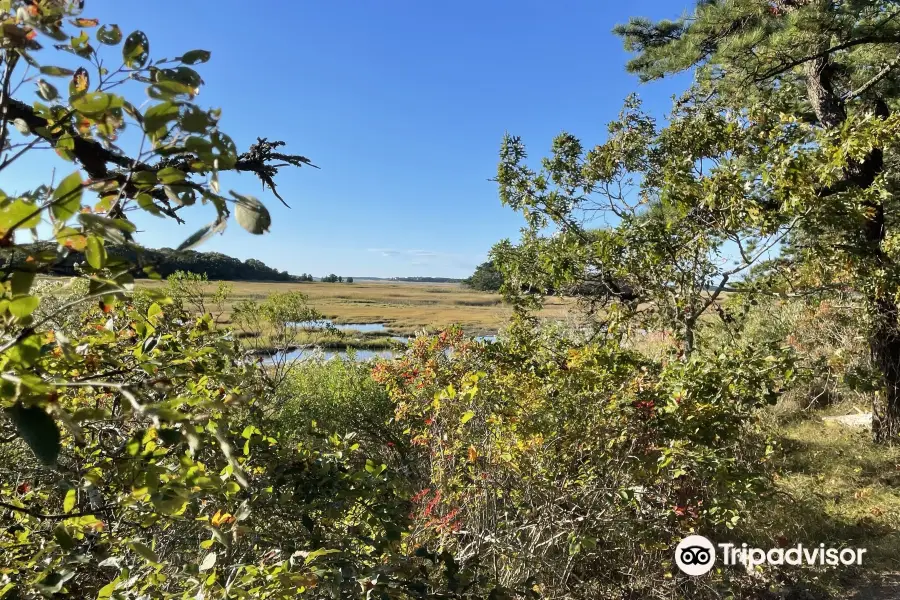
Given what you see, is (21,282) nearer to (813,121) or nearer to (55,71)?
(55,71)

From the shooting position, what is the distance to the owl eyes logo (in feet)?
10.2

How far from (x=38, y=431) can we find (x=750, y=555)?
4691mm

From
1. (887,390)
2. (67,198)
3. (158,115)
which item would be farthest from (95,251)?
(887,390)

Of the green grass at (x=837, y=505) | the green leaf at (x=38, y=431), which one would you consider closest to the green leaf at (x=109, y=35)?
the green leaf at (x=38, y=431)

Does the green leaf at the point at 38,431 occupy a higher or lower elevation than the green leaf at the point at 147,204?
lower

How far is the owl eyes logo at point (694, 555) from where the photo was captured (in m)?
3.12

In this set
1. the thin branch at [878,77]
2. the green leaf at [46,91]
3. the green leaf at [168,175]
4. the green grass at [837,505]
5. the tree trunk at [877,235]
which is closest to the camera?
the green leaf at [168,175]

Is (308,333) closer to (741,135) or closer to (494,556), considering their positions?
(494,556)

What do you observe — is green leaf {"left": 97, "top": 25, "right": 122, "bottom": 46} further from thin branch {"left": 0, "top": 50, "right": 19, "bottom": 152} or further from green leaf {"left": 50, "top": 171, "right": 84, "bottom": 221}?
green leaf {"left": 50, "top": 171, "right": 84, "bottom": 221}

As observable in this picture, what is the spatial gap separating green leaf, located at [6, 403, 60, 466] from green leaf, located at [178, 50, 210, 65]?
54 cm

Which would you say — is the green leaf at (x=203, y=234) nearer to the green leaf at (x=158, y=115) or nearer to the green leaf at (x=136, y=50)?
the green leaf at (x=158, y=115)

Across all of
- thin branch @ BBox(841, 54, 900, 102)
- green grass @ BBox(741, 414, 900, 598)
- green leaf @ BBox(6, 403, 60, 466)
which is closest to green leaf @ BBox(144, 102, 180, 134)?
green leaf @ BBox(6, 403, 60, 466)

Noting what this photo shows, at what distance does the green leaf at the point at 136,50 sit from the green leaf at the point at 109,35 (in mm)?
114

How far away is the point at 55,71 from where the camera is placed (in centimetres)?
78
